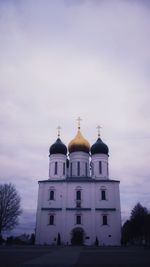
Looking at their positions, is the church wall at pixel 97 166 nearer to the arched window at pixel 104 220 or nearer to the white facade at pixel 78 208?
the white facade at pixel 78 208

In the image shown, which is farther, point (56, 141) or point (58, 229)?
point (56, 141)

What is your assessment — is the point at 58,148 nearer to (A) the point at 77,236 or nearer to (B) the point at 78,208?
(B) the point at 78,208

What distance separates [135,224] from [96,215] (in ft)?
55.4

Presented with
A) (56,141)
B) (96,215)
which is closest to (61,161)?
(56,141)

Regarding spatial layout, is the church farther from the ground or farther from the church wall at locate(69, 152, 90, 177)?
the ground

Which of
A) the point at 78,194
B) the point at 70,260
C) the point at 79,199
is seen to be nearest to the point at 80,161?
the point at 78,194

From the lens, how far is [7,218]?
49188 millimetres

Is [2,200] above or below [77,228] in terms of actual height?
above

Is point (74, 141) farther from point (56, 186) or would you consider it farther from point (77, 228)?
point (77, 228)

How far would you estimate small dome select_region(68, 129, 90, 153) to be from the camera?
Answer: 56.7 m

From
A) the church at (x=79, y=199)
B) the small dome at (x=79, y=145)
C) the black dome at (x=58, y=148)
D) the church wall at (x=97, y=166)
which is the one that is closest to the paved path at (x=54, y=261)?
the church at (x=79, y=199)

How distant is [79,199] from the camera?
51.2 metres

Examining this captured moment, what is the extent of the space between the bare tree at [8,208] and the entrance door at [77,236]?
33.2 ft

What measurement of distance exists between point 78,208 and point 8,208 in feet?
38.9
